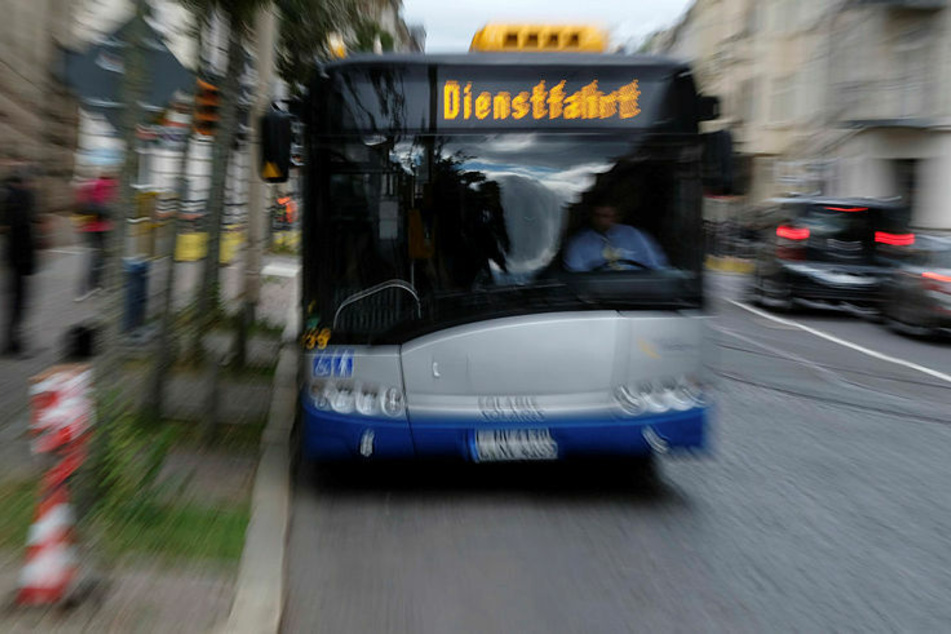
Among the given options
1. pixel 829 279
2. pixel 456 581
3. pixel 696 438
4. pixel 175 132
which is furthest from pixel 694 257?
pixel 829 279

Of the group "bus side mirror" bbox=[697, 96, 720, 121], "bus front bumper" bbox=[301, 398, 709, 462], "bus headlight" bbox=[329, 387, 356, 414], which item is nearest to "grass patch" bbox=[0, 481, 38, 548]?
"bus front bumper" bbox=[301, 398, 709, 462]

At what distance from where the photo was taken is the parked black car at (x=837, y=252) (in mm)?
20828

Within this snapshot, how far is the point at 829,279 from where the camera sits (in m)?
20.9

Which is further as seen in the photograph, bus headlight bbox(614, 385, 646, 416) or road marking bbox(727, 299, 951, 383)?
road marking bbox(727, 299, 951, 383)

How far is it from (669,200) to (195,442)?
372cm

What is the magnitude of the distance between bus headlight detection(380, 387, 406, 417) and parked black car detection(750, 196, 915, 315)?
15.3 meters

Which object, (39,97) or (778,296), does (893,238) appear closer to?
(778,296)

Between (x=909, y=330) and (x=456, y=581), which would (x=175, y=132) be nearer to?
(x=456, y=581)

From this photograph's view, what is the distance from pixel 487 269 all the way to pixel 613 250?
775 millimetres

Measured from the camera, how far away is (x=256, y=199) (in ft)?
48.0

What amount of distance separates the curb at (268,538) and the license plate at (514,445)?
3.98 feet

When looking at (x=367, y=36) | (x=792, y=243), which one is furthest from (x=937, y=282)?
(x=367, y=36)

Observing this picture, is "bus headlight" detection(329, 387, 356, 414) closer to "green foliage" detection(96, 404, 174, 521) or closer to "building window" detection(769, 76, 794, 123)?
"green foliage" detection(96, 404, 174, 521)

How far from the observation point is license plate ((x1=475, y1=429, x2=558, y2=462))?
706 centimetres
